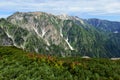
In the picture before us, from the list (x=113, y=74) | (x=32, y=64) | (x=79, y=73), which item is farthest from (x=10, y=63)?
(x=113, y=74)

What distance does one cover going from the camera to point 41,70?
141 feet

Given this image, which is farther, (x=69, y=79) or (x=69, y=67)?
(x=69, y=67)

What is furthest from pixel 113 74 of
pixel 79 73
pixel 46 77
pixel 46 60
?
pixel 46 77

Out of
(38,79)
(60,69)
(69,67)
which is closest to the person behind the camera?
(38,79)

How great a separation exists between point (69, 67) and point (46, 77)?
10.1m

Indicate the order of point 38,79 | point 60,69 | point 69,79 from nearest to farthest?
point 38,79 → point 69,79 → point 60,69

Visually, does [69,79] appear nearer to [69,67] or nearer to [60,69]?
[60,69]

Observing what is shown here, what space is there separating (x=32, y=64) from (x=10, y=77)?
8.41m

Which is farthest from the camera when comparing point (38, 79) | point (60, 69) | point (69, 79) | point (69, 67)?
point (69, 67)

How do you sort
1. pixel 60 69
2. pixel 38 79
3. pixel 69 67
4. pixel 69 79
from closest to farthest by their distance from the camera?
pixel 38 79, pixel 69 79, pixel 60 69, pixel 69 67

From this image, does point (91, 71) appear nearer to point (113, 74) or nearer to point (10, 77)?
point (113, 74)

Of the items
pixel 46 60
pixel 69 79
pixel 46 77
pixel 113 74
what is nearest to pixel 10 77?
pixel 46 77

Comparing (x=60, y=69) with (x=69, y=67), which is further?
(x=69, y=67)

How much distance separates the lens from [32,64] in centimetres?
4800
